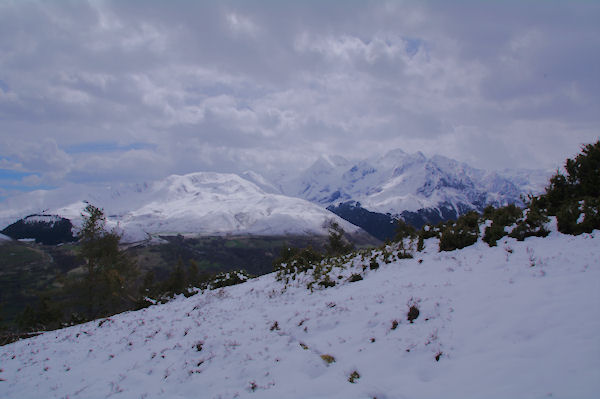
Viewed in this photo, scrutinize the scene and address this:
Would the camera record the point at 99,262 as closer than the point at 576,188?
No

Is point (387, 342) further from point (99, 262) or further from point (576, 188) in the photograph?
point (99, 262)

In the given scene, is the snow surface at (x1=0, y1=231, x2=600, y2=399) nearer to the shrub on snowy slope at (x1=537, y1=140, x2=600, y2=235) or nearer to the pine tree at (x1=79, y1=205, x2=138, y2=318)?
the shrub on snowy slope at (x1=537, y1=140, x2=600, y2=235)

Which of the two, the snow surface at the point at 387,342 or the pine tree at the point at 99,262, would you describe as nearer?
the snow surface at the point at 387,342

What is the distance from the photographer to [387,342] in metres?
8.43

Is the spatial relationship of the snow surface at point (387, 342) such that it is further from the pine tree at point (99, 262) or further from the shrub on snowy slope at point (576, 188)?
the pine tree at point (99, 262)

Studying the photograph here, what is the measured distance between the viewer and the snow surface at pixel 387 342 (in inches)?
242

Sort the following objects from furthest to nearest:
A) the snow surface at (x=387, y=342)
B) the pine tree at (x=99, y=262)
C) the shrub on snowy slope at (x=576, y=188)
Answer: the pine tree at (x=99, y=262), the shrub on snowy slope at (x=576, y=188), the snow surface at (x=387, y=342)

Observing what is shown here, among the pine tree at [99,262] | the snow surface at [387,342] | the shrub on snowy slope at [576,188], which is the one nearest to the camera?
A: the snow surface at [387,342]

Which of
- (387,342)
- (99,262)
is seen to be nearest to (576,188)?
(387,342)

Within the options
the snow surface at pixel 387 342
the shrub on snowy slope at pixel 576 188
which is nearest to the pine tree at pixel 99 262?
the snow surface at pixel 387 342

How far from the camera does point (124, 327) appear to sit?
58.2 feet

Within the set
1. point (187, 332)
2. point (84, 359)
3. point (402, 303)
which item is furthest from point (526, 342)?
point (84, 359)

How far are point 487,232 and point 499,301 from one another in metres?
6.89

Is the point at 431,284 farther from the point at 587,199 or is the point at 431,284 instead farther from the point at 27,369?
the point at 27,369
